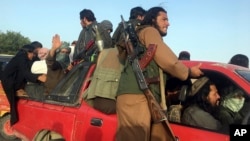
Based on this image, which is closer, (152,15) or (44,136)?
(152,15)

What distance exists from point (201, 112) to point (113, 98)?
2.92 ft

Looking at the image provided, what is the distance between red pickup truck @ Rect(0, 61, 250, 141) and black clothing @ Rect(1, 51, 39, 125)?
21cm

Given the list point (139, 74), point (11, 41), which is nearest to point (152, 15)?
point (139, 74)

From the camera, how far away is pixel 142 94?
10.1 feet

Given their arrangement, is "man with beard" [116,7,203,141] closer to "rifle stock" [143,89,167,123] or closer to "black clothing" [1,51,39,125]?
"rifle stock" [143,89,167,123]

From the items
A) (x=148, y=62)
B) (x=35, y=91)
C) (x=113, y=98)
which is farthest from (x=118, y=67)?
(x=35, y=91)

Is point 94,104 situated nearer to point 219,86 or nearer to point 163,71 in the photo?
point 163,71

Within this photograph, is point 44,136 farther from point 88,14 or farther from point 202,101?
point 88,14

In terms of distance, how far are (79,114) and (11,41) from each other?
53.5m

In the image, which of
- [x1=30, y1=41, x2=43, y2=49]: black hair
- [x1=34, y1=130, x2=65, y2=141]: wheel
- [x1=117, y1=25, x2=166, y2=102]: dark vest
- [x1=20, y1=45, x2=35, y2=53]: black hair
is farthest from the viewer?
[x1=30, y1=41, x2=43, y2=49]: black hair

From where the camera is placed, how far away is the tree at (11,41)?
2056 inches

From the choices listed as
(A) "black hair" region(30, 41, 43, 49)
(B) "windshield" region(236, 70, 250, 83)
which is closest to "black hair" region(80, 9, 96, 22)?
(A) "black hair" region(30, 41, 43, 49)

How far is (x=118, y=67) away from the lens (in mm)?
3582

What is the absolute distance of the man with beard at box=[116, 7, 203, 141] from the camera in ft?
9.93
